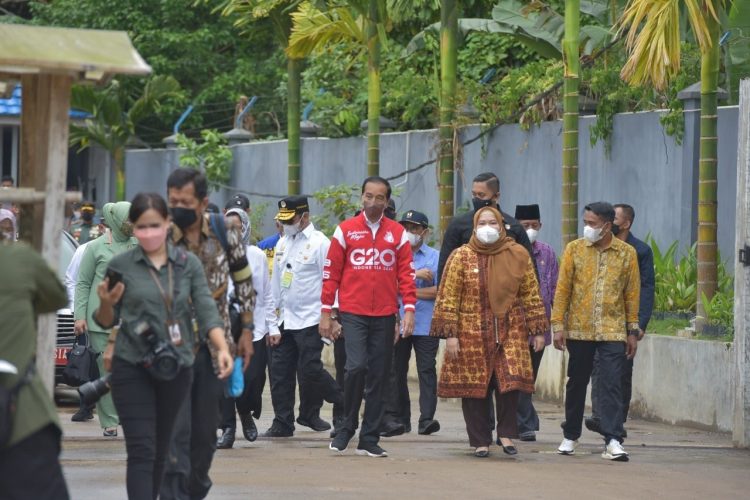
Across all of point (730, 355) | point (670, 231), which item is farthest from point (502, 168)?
point (730, 355)

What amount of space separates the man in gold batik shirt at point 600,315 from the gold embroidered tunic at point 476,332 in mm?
340

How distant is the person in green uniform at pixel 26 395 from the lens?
5910mm

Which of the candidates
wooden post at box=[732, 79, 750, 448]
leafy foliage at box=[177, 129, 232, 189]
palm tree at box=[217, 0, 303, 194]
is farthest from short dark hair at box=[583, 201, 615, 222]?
leafy foliage at box=[177, 129, 232, 189]

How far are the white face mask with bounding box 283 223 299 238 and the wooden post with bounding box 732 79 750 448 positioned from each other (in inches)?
132

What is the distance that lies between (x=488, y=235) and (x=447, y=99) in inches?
283

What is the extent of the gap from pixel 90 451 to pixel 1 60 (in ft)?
17.9

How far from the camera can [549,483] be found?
10.1m

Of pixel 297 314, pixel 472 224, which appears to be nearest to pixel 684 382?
pixel 472 224

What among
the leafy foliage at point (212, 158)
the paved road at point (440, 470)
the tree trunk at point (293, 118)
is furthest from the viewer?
the leafy foliage at point (212, 158)

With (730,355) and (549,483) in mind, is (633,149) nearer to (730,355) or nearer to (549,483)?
(730,355)

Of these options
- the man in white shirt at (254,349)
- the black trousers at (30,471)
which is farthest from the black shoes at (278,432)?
the black trousers at (30,471)

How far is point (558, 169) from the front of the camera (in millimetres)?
19172

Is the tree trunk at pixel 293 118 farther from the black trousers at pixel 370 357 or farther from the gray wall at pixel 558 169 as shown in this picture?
the black trousers at pixel 370 357

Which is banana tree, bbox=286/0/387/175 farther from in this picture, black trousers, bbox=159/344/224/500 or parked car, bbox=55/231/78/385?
black trousers, bbox=159/344/224/500
